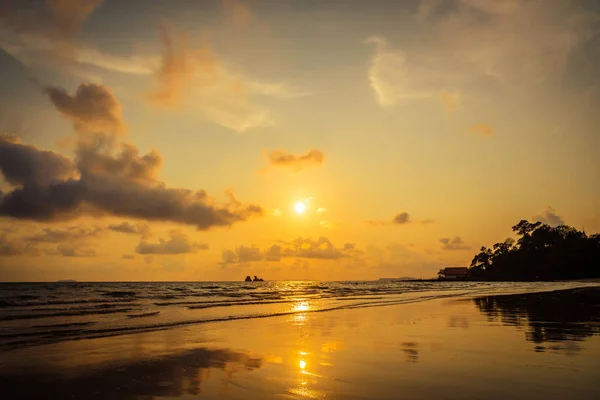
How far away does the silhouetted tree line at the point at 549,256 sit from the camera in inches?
6102

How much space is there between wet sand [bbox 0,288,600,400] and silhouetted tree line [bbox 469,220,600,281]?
167178 mm

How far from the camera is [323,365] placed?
1097 centimetres

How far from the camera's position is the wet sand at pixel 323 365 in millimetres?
8594

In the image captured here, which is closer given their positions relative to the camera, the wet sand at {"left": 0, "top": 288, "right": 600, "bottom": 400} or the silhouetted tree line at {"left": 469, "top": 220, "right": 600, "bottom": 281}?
the wet sand at {"left": 0, "top": 288, "right": 600, "bottom": 400}

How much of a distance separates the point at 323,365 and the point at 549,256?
185 meters

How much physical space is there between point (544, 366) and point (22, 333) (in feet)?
68.5

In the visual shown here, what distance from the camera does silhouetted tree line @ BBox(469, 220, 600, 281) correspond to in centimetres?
15500

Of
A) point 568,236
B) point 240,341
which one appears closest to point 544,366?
point 240,341

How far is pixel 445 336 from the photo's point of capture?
15.9 meters

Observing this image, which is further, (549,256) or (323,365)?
(549,256)

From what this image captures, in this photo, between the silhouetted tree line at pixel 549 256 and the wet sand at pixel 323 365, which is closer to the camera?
the wet sand at pixel 323 365

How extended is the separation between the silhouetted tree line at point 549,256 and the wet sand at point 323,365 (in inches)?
6582

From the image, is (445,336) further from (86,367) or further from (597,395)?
(86,367)

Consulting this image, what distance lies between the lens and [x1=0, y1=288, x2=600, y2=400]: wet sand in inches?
338
